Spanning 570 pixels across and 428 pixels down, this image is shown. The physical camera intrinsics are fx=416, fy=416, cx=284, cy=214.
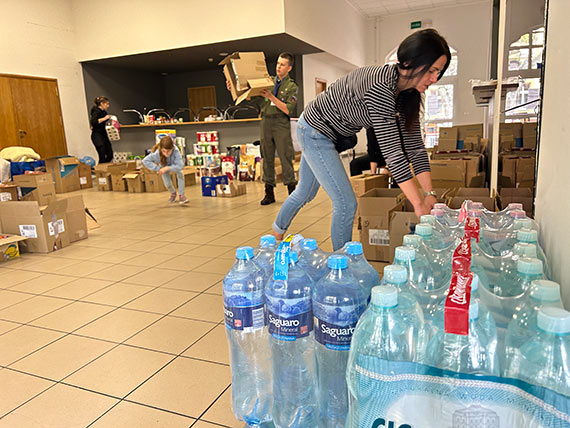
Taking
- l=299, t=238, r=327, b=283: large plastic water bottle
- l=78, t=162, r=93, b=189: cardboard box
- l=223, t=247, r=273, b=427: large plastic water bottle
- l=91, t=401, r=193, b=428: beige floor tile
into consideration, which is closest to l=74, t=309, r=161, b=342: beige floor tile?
l=91, t=401, r=193, b=428: beige floor tile

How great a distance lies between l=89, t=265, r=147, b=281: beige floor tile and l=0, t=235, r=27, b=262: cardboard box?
0.94m

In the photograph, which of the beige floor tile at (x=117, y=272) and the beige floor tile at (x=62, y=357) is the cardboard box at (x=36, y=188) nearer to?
the beige floor tile at (x=117, y=272)

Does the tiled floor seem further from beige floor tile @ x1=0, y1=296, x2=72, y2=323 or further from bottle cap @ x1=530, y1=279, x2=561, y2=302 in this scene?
bottle cap @ x1=530, y1=279, x2=561, y2=302

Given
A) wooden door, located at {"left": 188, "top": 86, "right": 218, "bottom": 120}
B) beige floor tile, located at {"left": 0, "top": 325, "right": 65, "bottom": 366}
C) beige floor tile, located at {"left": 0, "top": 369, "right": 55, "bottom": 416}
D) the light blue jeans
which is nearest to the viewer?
beige floor tile, located at {"left": 0, "top": 369, "right": 55, "bottom": 416}

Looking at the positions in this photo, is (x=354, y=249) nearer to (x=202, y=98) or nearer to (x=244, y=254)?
(x=244, y=254)

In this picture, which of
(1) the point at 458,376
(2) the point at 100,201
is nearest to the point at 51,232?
(2) the point at 100,201

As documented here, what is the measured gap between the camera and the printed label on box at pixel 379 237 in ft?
9.32

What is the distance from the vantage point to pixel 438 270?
1.17 m

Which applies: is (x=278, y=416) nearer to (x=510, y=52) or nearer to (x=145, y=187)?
(x=510, y=52)

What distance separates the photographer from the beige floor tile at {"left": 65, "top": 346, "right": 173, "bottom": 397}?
1.64m

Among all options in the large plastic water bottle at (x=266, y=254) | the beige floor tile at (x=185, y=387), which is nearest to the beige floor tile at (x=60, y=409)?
the beige floor tile at (x=185, y=387)

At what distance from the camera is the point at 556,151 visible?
3.66 feet

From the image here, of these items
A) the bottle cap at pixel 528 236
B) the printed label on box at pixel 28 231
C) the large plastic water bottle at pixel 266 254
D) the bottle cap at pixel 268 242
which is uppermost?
the bottle cap at pixel 528 236

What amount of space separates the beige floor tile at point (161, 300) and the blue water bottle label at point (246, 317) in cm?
126
